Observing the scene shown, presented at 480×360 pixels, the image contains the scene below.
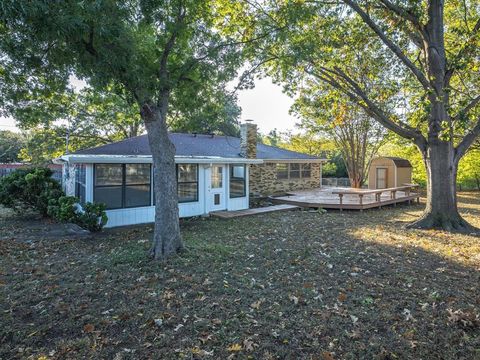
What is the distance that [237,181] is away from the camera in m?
13.2

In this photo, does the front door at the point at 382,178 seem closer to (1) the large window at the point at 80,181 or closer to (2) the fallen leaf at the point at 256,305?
(1) the large window at the point at 80,181

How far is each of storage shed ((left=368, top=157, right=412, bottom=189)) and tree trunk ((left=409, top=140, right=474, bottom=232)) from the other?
10.6 metres

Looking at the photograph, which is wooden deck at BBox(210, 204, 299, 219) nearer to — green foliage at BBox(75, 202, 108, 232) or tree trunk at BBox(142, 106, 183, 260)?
green foliage at BBox(75, 202, 108, 232)

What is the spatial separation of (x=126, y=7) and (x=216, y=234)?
5741mm

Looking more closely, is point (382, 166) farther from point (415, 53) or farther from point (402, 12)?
point (402, 12)

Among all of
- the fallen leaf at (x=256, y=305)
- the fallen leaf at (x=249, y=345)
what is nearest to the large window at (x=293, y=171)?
the fallen leaf at (x=256, y=305)

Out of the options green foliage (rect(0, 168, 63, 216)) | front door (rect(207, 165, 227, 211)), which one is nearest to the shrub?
green foliage (rect(0, 168, 63, 216))

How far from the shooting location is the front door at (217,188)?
476 inches

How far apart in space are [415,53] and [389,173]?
9910 mm

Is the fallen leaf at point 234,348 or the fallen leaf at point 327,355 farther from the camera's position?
the fallen leaf at point 234,348

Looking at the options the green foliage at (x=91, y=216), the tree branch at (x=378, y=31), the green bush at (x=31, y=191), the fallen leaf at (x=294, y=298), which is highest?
the tree branch at (x=378, y=31)

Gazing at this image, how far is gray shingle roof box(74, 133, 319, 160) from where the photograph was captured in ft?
35.5

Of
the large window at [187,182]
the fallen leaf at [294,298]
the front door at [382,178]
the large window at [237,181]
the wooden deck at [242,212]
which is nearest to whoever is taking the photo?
the fallen leaf at [294,298]

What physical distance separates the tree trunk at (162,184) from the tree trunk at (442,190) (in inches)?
299
